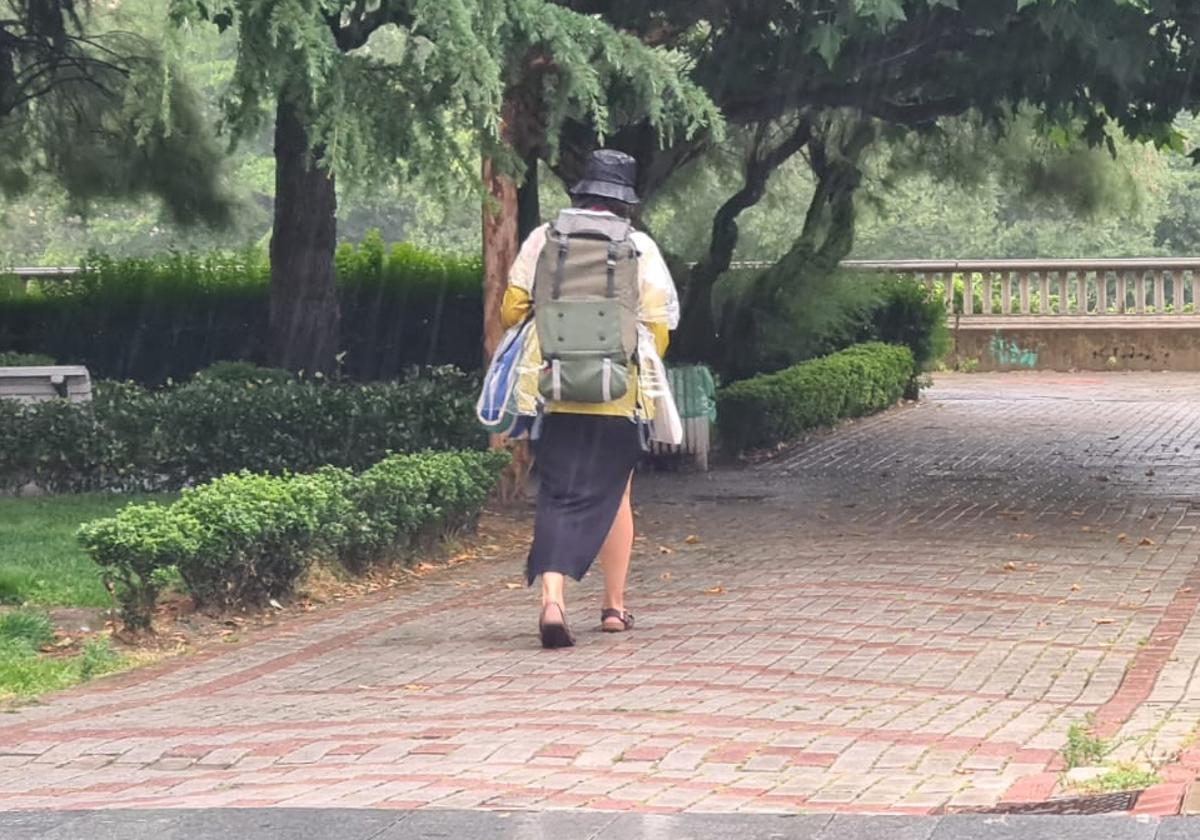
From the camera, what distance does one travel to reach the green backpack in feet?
23.7

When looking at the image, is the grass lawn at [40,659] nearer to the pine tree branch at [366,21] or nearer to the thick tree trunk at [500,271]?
the pine tree branch at [366,21]

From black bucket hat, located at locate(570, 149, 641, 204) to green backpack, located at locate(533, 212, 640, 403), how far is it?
134 mm

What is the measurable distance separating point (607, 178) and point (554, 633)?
67.9 inches

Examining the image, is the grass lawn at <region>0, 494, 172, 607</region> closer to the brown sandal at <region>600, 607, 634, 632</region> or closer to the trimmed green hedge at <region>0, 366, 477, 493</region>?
the trimmed green hedge at <region>0, 366, 477, 493</region>

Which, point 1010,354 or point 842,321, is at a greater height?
point 842,321

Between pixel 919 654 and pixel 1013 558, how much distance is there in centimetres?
258

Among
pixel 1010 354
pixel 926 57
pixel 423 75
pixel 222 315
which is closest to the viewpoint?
pixel 423 75

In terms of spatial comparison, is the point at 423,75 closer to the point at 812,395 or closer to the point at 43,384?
the point at 43,384

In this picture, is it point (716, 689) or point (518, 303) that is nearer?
point (716, 689)

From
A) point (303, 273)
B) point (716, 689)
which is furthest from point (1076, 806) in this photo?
point (303, 273)

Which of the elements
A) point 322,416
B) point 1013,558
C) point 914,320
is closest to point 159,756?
point 1013,558

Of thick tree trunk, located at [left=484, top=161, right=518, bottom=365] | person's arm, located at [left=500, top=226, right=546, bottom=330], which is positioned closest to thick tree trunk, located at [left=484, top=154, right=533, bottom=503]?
thick tree trunk, located at [left=484, top=161, right=518, bottom=365]

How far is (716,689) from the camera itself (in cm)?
670

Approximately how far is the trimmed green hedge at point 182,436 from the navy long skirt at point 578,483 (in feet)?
15.9
